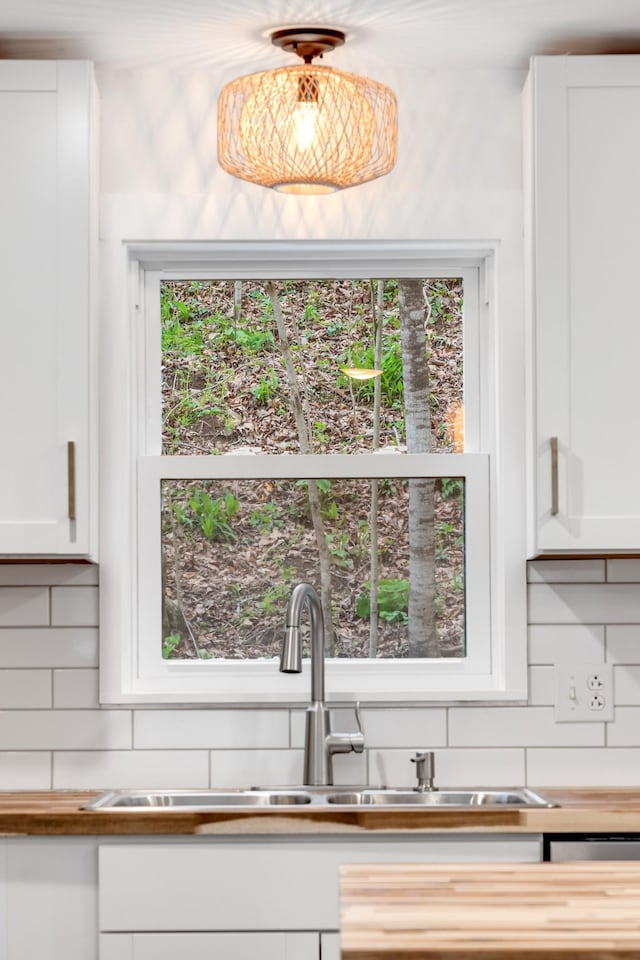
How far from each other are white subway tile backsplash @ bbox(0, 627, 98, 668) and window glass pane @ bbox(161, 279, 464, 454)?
0.51m

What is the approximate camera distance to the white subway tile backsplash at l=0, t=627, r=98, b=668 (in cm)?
287

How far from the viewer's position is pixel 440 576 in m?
3.03

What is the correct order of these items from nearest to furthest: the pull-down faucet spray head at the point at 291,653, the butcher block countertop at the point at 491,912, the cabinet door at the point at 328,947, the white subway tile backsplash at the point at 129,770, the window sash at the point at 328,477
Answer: the butcher block countertop at the point at 491,912 → the cabinet door at the point at 328,947 → the pull-down faucet spray head at the point at 291,653 → the white subway tile backsplash at the point at 129,770 → the window sash at the point at 328,477

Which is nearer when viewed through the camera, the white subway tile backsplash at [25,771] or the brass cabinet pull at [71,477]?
the brass cabinet pull at [71,477]

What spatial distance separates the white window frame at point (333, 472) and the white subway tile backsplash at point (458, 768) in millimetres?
140

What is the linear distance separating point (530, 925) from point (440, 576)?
166 centimetres

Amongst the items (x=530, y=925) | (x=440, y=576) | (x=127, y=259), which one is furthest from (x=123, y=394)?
(x=530, y=925)

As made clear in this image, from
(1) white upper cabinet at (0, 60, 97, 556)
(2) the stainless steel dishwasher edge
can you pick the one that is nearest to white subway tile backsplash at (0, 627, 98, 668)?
(1) white upper cabinet at (0, 60, 97, 556)

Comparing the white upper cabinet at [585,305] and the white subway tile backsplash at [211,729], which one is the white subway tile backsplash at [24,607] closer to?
the white subway tile backsplash at [211,729]

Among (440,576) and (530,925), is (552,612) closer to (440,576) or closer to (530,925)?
(440,576)

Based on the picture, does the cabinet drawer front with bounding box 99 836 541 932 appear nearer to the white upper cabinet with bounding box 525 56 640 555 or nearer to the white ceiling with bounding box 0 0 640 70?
the white upper cabinet with bounding box 525 56 640 555

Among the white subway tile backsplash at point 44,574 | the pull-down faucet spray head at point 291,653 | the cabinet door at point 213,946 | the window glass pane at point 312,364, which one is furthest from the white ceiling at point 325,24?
the cabinet door at point 213,946

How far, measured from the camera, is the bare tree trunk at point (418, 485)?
9.89ft

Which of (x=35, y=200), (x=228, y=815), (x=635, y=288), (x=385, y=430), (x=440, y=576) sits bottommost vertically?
(x=228, y=815)
